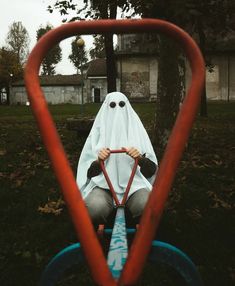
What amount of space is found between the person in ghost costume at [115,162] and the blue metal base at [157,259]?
134 cm

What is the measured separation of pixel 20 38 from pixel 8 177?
214 feet

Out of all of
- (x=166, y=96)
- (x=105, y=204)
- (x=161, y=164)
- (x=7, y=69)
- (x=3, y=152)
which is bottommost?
(x=3, y=152)

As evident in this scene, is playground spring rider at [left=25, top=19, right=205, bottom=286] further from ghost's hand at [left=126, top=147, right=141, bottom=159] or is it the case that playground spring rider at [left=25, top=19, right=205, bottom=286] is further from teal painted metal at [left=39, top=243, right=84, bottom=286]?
ghost's hand at [left=126, top=147, right=141, bottom=159]

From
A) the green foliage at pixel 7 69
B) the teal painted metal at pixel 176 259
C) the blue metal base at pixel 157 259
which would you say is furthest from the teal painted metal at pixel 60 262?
Result: the green foliage at pixel 7 69

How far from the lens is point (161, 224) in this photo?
4289mm

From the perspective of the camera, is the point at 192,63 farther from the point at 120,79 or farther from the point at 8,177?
the point at 120,79

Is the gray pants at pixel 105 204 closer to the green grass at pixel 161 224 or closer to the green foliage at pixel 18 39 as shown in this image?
the green grass at pixel 161 224

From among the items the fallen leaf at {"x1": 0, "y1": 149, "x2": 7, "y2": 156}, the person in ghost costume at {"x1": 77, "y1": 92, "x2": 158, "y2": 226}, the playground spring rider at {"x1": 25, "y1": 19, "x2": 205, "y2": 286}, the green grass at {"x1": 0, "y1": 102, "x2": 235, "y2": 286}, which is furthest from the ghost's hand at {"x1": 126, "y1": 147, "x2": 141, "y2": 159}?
the fallen leaf at {"x1": 0, "y1": 149, "x2": 7, "y2": 156}

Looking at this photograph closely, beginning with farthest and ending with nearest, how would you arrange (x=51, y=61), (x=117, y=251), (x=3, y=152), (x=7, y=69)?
(x=51, y=61)
(x=7, y=69)
(x=3, y=152)
(x=117, y=251)

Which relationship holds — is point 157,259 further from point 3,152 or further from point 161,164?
point 3,152

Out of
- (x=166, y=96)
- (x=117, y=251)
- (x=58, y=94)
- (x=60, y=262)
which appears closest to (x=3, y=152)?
(x=166, y=96)

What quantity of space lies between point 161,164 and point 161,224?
119 inches

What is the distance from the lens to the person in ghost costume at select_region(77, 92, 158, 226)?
311cm

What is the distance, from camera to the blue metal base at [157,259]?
1.68 metres
